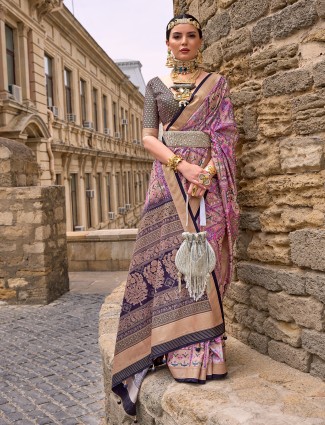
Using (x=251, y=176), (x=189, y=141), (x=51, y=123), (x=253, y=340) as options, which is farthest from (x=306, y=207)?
(x=51, y=123)

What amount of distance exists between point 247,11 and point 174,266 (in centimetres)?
154

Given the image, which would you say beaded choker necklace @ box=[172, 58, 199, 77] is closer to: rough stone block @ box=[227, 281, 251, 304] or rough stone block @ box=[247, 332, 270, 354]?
rough stone block @ box=[227, 281, 251, 304]

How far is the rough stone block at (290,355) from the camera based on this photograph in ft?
9.59

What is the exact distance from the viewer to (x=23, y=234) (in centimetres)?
759

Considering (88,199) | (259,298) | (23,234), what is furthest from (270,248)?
(88,199)

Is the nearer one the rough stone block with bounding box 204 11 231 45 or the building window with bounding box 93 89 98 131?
the rough stone block with bounding box 204 11 231 45

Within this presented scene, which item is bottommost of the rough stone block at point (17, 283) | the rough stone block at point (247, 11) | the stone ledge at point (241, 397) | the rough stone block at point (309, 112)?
the rough stone block at point (17, 283)

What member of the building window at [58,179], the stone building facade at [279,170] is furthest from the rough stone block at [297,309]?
the building window at [58,179]

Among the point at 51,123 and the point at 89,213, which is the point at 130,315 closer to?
the point at 51,123

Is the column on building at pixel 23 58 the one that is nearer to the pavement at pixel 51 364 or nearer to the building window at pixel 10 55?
the building window at pixel 10 55

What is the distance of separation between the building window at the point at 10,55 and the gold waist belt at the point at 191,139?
1225 centimetres

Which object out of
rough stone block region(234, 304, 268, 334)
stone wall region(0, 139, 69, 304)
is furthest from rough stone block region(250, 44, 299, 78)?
stone wall region(0, 139, 69, 304)

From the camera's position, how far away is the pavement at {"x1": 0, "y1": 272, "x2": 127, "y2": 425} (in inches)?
165

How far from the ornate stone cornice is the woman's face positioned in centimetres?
1344
